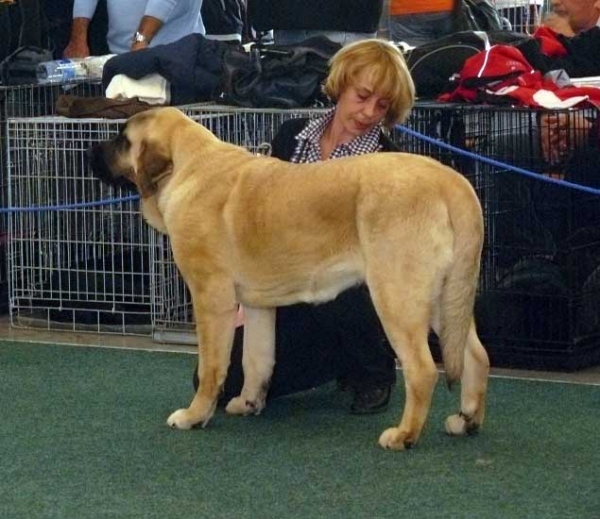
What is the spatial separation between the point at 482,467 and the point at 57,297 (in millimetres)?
3046

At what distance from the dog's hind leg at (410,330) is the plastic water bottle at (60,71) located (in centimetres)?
313

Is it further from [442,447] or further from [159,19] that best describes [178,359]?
[159,19]

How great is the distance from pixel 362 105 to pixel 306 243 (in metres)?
0.65

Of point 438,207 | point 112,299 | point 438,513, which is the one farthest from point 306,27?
point 438,513

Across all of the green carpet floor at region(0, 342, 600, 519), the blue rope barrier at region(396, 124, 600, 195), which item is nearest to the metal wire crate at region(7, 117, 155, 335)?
the green carpet floor at region(0, 342, 600, 519)

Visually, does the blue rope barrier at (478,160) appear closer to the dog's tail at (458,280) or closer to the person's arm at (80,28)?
the dog's tail at (458,280)

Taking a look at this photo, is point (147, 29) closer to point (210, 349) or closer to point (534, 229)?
point (534, 229)

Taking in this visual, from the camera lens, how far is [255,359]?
4.99m

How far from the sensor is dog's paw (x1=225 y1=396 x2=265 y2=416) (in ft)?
16.3

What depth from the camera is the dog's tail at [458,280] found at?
4.32m

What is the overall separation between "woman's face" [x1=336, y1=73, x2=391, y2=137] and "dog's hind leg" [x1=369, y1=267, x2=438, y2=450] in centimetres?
77

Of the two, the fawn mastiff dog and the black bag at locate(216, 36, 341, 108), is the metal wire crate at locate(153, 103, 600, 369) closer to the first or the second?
the black bag at locate(216, 36, 341, 108)

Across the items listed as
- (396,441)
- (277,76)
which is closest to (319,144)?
(396,441)

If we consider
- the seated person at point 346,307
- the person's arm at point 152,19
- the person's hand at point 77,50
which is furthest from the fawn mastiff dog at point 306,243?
the person's hand at point 77,50
